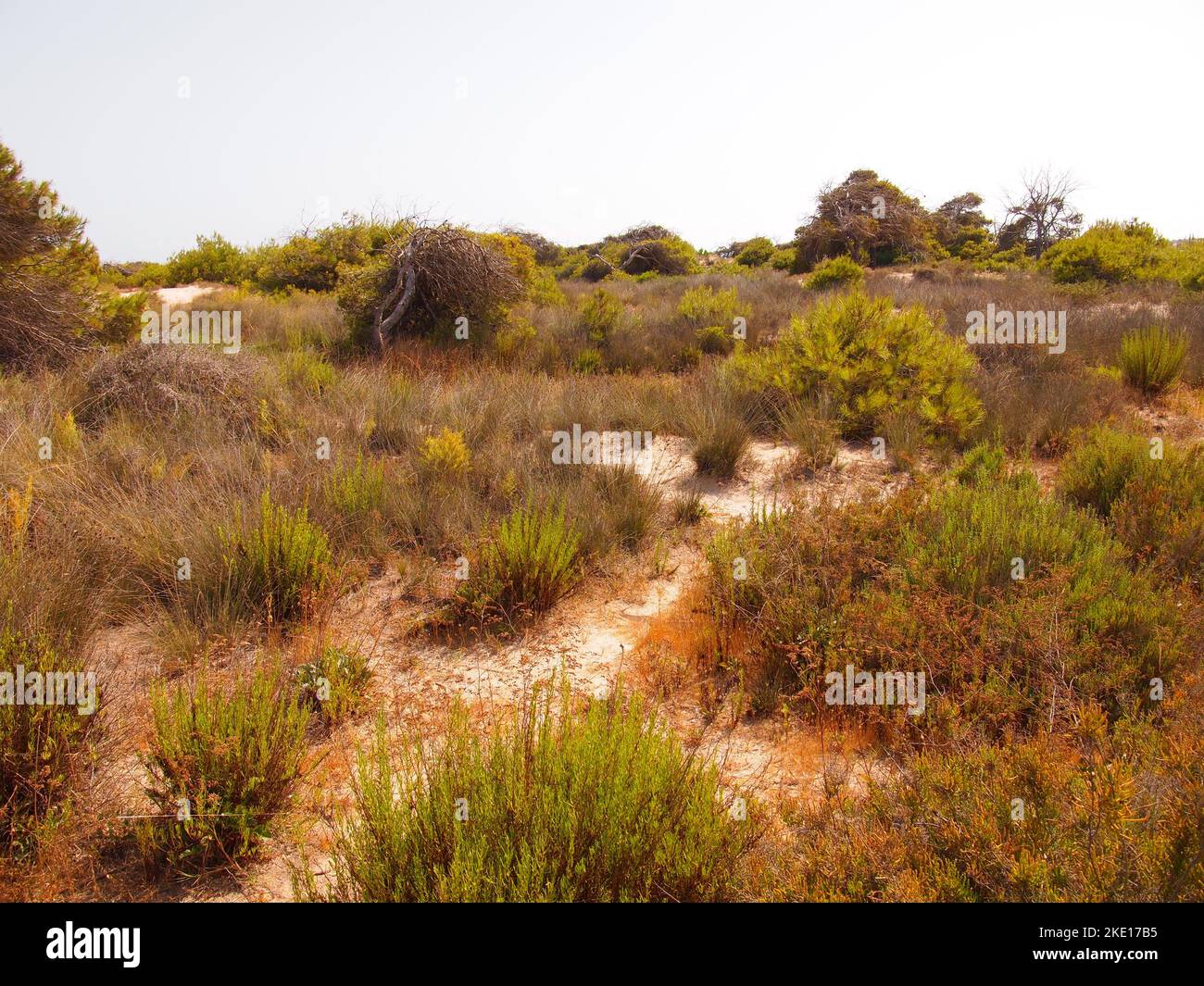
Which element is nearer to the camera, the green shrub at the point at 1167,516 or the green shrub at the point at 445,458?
the green shrub at the point at 1167,516

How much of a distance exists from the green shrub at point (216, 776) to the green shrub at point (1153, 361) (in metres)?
9.67

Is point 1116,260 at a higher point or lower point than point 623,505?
higher

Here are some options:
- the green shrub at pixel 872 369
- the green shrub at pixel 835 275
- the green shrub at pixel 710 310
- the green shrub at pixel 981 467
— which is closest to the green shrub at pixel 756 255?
the green shrub at pixel 835 275

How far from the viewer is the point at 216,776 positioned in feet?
7.76

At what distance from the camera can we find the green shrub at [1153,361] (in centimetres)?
795

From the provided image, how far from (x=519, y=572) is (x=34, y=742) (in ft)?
7.61

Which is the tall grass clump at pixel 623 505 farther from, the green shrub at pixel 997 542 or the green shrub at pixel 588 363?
the green shrub at pixel 588 363

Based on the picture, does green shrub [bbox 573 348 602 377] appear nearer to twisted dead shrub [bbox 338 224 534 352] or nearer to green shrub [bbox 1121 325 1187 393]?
twisted dead shrub [bbox 338 224 534 352]

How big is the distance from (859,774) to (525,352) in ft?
28.3

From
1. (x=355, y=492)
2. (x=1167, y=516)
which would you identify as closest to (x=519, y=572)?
(x=355, y=492)

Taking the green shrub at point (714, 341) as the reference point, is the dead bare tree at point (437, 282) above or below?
above

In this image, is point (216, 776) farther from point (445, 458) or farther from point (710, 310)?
point (710, 310)
